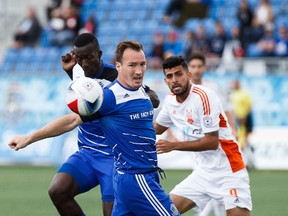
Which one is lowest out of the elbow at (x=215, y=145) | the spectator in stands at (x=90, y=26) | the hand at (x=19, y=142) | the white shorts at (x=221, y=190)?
the white shorts at (x=221, y=190)

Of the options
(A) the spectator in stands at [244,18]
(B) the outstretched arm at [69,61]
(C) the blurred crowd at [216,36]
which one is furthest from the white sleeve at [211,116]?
(A) the spectator in stands at [244,18]

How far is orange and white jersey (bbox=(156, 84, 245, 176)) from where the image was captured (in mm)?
9141

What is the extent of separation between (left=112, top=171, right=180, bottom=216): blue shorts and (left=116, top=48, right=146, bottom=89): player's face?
0.82 meters

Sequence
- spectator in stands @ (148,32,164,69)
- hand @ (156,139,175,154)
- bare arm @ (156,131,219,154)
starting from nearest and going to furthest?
hand @ (156,139,175,154) < bare arm @ (156,131,219,154) < spectator in stands @ (148,32,164,69)

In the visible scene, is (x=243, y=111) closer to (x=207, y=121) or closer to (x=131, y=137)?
(x=207, y=121)

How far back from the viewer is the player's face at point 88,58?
28.7 ft

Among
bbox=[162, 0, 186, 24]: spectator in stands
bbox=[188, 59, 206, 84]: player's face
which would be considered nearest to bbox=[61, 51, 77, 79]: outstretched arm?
bbox=[188, 59, 206, 84]: player's face

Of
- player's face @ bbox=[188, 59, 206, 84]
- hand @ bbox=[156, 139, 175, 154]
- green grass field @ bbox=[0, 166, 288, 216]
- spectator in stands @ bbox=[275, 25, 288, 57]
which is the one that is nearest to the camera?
hand @ bbox=[156, 139, 175, 154]

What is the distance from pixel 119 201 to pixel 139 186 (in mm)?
264

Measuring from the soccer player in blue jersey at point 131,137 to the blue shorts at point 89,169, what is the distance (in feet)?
5.25

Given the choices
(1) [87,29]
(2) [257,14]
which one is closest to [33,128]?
(1) [87,29]

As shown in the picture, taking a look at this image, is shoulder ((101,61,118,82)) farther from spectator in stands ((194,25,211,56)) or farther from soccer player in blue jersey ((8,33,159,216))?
spectator in stands ((194,25,211,56))

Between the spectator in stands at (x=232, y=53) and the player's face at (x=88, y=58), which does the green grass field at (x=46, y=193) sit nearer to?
the spectator in stands at (x=232, y=53)

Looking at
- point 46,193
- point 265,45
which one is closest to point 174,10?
point 265,45
